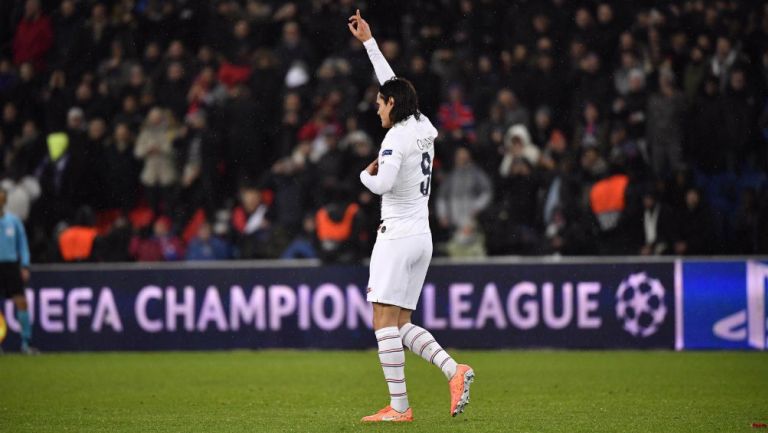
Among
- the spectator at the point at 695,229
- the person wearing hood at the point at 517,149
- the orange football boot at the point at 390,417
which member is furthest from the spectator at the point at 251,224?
the orange football boot at the point at 390,417

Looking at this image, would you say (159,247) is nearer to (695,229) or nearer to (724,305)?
(695,229)

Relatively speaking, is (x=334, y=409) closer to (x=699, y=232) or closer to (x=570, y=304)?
(x=570, y=304)

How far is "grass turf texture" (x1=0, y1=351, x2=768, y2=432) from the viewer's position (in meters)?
8.57

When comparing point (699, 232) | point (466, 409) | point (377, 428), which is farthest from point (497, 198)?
point (377, 428)

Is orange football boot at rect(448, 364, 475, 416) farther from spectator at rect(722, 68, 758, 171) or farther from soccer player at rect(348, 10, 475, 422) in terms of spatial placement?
spectator at rect(722, 68, 758, 171)

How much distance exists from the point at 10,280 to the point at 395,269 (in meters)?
9.02

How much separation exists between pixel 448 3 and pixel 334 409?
11015 mm

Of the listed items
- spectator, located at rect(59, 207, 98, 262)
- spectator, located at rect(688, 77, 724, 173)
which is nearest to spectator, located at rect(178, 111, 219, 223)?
spectator, located at rect(59, 207, 98, 262)

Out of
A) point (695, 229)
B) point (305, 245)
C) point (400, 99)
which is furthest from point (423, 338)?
point (305, 245)

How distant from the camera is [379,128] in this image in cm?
1823

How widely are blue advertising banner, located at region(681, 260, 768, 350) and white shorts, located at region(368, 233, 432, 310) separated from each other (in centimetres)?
793

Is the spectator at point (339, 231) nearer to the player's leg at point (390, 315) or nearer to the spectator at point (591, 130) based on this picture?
the spectator at point (591, 130)

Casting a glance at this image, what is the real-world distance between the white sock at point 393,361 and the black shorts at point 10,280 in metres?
8.83

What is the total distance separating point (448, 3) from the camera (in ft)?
64.0
